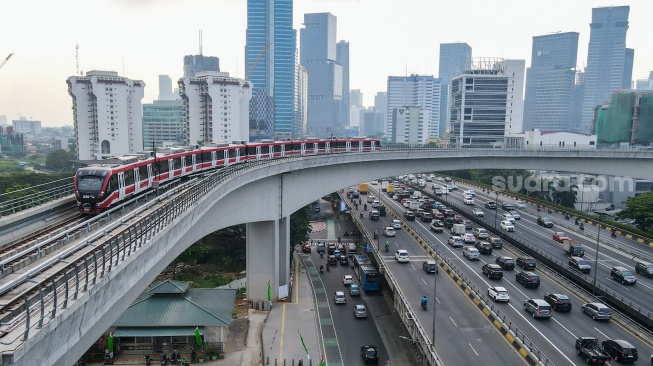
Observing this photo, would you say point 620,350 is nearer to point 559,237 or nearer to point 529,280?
point 529,280

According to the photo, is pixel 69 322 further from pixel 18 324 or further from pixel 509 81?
pixel 509 81

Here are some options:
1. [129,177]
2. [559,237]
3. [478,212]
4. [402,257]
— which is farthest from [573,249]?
[129,177]

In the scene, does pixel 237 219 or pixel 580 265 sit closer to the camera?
pixel 237 219

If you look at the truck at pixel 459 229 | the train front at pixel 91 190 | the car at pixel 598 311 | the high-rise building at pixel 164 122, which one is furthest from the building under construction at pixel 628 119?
the high-rise building at pixel 164 122

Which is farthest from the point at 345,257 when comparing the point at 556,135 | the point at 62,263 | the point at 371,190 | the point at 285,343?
the point at 556,135

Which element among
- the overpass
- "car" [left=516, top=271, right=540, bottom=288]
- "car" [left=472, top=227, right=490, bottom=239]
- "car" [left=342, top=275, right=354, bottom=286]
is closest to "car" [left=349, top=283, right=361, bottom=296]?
"car" [left=342, top=275, right=354, bottom=286]

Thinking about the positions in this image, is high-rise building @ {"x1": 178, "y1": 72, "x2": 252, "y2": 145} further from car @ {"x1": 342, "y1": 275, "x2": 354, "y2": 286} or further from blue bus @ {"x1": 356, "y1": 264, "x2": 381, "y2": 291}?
blue bus @ {"x1": 356, "y1": 264, "x2": 381, "y2": 291}
